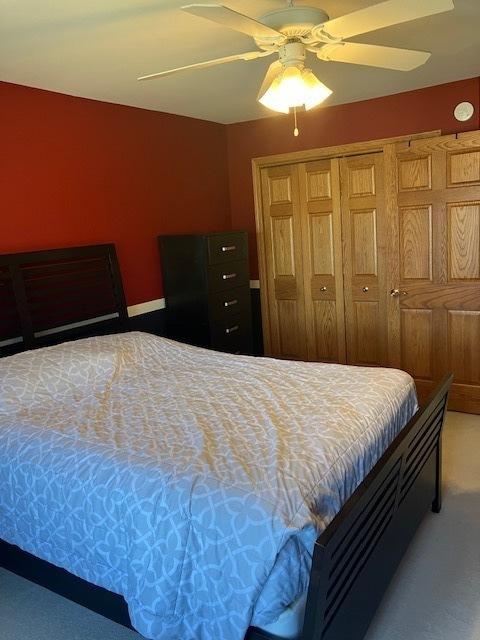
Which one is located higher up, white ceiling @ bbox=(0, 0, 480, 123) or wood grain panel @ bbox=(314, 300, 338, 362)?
white ceiling @ bbox=(0, 0, 480, 123)

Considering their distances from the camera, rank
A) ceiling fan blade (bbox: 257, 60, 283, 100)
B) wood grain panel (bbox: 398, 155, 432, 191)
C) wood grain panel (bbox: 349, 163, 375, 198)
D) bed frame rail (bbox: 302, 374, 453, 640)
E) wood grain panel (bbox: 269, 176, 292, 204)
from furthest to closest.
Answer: wood grain panel (bbox: 269, 176, 292, 204), wood grain panel (bbox: 349, 163, 375, 198), wood grain panel (bbox: 398, 155, 432, 191), ceiling fan blade (bbox: 257, 60, 283, 100), bed frame rail (bbox: 302, 374, 453, 640)

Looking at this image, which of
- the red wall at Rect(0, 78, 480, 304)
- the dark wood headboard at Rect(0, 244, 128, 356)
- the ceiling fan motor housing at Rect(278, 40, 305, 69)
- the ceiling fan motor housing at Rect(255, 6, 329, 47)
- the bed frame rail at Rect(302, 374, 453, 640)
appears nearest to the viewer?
the bed frame rail at Rect(302, 374, 453, 640)

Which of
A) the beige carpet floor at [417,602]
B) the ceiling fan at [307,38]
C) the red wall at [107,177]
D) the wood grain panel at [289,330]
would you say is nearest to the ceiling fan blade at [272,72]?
the ceiling fan at [307,38]

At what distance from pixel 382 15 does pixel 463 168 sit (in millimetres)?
2125

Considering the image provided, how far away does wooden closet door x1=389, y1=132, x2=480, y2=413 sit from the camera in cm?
365

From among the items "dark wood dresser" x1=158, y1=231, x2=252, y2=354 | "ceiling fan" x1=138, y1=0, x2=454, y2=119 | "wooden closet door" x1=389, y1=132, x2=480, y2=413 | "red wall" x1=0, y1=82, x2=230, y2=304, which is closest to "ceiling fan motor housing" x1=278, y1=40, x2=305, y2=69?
"ceiling fan" x1=138, y1=0, x2=454, y2=119

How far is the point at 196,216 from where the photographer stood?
4.42 meters

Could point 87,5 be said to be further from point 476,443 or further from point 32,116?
point 476,443

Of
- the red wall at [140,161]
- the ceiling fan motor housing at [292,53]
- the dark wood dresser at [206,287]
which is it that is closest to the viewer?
the ceiling fan motor housing at [292,53]

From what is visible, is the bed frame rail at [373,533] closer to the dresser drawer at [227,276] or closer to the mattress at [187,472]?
the mattress at [187,472]

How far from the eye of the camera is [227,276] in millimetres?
4047

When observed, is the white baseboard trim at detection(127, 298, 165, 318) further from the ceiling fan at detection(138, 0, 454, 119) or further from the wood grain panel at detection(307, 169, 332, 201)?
the ceiling fan at detection(138, 0, 454, 119)

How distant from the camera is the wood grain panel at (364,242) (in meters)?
4.04

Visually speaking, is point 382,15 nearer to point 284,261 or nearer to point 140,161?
point 140,161
